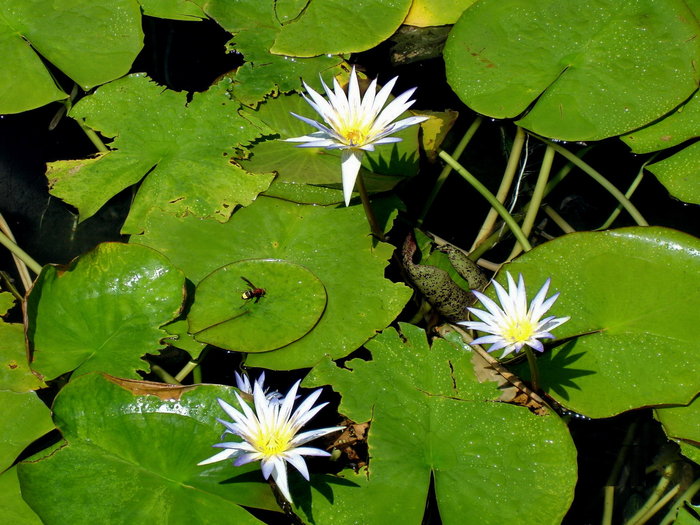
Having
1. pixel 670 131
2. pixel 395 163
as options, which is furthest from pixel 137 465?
pixel 670 131

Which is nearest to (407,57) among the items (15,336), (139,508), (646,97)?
(646,97)

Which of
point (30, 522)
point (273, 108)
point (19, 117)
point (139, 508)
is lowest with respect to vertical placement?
point (30, 522)

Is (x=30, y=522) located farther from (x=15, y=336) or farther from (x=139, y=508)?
(x=15, y=336)

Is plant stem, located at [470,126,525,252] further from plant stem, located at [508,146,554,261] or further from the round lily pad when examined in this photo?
the round lily pad

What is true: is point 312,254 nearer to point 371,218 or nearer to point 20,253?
point 371,218

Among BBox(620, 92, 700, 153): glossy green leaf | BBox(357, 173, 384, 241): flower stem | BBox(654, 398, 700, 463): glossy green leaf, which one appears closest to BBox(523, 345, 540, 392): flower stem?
BBox(654, 398, 700, 463): glossy green leaf

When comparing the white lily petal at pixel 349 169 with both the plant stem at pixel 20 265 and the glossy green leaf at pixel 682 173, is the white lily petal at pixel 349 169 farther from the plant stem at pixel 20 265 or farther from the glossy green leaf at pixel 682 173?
the plant stem at pixel 20 265
